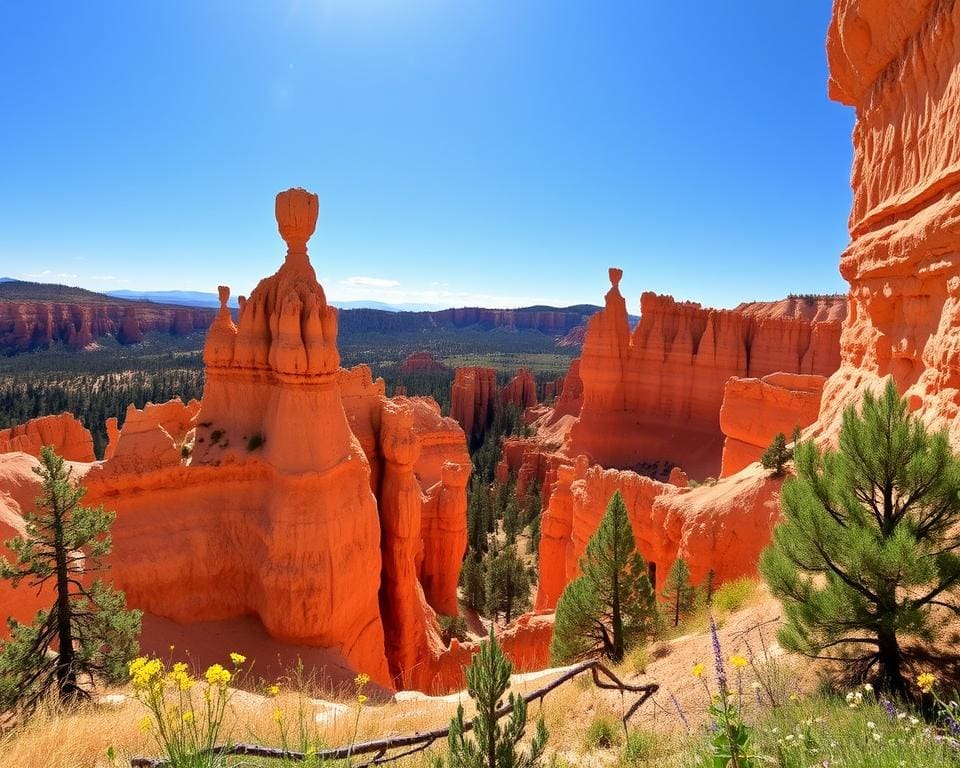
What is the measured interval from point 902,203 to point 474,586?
2558 cm

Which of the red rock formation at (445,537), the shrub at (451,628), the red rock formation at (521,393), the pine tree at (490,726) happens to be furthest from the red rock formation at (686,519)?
the red rock formation at (521,393)

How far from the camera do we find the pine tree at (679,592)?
1245cm

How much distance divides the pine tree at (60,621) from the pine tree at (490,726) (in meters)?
5.96

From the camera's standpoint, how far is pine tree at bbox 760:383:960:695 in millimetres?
5297

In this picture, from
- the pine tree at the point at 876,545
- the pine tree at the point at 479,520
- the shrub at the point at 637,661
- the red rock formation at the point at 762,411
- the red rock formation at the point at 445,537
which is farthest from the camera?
the pine tree at the point at 479,520

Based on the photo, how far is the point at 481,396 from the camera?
7669 centimetres

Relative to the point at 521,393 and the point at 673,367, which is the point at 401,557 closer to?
the point at 673,367

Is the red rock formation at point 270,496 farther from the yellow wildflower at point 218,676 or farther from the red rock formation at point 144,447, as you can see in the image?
the yellow wildflower at point 218,676

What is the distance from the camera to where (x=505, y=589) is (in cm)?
2728

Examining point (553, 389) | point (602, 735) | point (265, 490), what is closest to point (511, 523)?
point (265, 490)

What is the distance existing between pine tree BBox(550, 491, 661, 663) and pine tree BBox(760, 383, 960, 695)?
433 cm

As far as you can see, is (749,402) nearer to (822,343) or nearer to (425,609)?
(425,609)

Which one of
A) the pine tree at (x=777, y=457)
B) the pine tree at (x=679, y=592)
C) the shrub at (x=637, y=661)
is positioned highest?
the pine tree at (x=777, y=457)

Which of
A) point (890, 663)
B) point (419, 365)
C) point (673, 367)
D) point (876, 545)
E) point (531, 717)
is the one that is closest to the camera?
point (876, 545)
